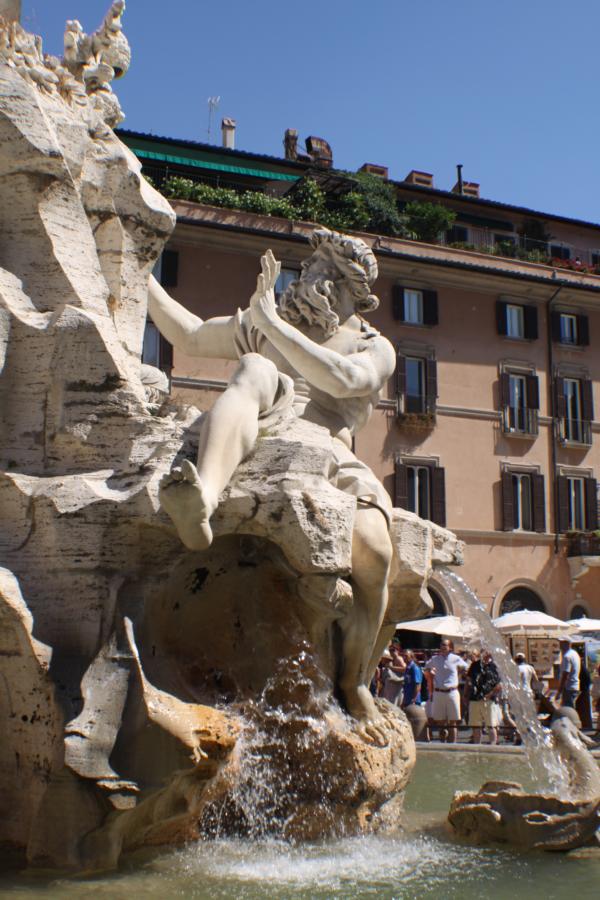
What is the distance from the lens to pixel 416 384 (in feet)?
103

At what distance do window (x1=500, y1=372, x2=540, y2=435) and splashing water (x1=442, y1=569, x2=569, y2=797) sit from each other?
2562 centimetres

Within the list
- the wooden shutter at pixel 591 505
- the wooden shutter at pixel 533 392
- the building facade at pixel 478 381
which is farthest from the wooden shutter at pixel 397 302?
the wooden shutter at pixel 591 505

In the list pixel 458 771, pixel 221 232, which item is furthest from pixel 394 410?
pixel 458 771

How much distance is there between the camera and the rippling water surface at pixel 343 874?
13.9 feet

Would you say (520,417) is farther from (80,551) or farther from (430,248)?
(80,551)

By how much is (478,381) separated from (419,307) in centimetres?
278

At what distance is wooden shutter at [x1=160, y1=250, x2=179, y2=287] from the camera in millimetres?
27594

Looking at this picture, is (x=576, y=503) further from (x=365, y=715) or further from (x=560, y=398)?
(x=365, y=715)

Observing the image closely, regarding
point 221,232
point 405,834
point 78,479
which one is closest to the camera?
point 78,479

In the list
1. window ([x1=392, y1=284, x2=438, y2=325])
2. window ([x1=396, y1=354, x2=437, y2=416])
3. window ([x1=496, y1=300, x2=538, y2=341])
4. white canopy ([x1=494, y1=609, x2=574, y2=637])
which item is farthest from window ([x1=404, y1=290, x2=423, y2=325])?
white canopy ([x1=494, y1=609, x2=574, y2=637])

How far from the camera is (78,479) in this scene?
4875 millimetres

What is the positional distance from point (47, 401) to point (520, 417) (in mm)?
28465

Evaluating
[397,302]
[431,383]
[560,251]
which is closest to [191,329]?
[397,302]

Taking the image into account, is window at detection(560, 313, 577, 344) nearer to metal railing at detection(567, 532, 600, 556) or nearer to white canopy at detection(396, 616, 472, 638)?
metal railing at detection(567, 532, 600, 556)
